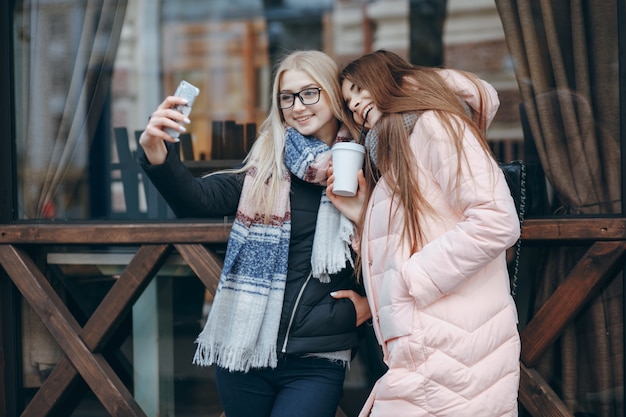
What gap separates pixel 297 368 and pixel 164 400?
3.95 feet

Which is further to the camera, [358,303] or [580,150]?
[580,150]

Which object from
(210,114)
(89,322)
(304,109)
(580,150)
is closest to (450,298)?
(304,109)

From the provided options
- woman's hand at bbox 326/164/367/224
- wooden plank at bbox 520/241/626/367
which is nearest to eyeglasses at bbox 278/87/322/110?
woman's hand at bbox 326/164/367/224

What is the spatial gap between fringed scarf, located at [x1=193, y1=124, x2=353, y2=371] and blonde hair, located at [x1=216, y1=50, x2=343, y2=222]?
2cm

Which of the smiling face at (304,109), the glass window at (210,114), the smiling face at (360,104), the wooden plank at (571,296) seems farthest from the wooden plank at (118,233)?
the wooden plank at (571,296)

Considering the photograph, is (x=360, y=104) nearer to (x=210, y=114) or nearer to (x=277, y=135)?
(x=277, y=135)

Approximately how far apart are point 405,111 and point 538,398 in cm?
128

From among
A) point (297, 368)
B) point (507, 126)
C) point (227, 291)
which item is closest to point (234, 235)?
point (227, 291)

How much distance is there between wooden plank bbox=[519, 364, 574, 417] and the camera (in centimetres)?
261

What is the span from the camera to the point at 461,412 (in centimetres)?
184

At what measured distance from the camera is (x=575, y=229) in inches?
102

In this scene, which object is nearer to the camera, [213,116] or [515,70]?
[515,70]

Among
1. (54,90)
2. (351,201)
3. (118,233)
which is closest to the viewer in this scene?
(351,201)

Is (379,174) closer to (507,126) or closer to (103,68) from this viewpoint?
(507,126)
